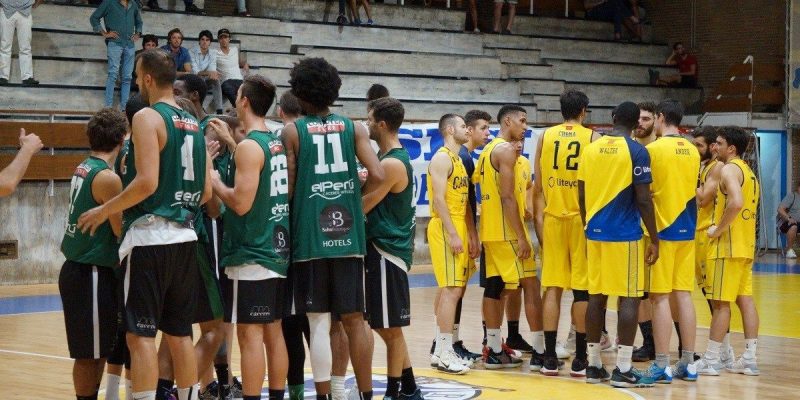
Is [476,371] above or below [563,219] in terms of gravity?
below

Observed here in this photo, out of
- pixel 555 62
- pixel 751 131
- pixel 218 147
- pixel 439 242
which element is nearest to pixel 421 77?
pixel 555 62

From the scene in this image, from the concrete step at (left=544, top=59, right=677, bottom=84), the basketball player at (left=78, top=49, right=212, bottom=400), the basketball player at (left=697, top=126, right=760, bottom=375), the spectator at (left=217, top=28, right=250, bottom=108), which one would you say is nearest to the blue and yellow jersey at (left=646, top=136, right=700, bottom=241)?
the basketball player at (left=697, top=126, right=760, bottom=375)

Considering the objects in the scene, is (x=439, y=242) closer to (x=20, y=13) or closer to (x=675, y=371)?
(x=675, y=371)

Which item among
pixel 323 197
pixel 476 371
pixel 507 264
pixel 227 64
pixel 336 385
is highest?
pixel 227 64

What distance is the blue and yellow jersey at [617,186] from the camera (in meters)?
8.01

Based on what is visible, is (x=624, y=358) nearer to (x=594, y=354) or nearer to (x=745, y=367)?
(x=594, y=354)

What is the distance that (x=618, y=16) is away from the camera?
987 inches

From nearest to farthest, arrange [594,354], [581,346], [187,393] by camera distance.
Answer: [187,393] < [594,354] < [581,346]

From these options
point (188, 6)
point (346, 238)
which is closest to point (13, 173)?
point (346, 238)

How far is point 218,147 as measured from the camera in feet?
22.8

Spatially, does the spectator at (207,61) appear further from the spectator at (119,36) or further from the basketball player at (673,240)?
the basketball player at (673,240)

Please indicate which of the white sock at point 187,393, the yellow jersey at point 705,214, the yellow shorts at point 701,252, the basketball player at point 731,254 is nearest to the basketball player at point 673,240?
the basketball player at point 731,254

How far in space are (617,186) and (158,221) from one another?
3.58 metres

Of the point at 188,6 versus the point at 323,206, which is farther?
the point at 188,6
